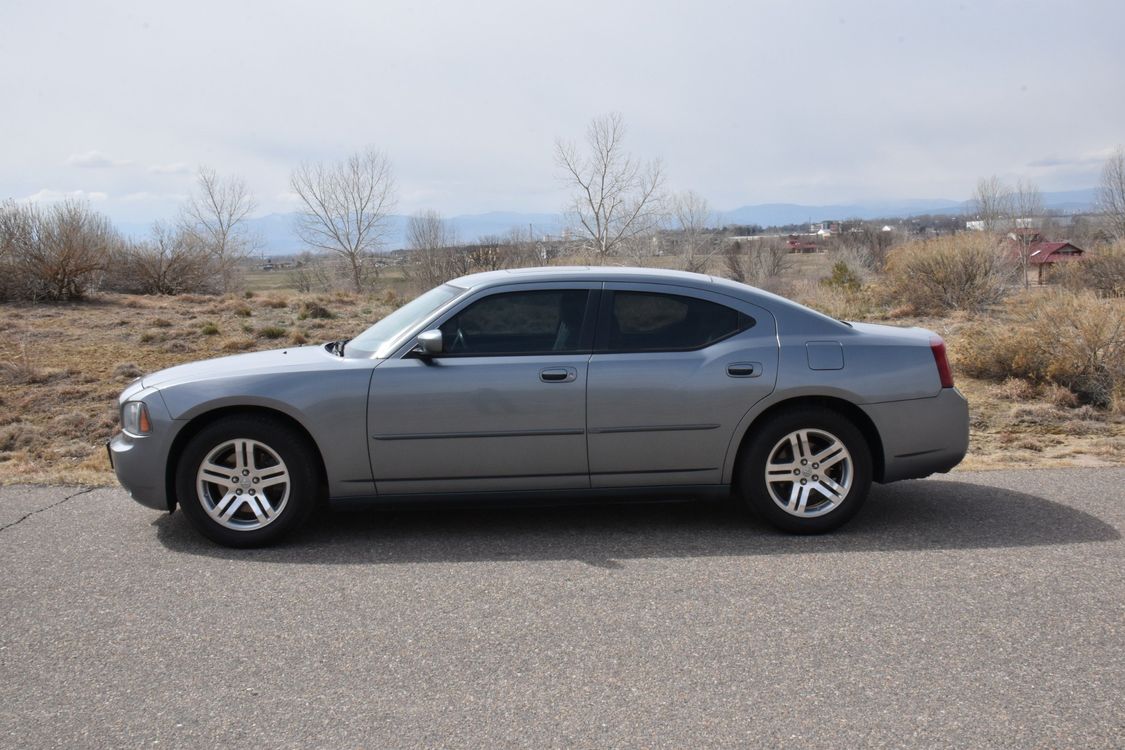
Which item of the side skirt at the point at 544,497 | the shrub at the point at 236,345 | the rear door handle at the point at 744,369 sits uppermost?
the rear door handle at the point at 744,369

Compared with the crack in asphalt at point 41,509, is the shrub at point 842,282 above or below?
above

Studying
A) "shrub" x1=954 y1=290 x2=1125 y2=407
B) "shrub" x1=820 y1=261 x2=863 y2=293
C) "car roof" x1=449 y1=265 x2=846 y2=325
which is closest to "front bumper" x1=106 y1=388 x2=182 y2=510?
"car roof" x1=449 y1=265 x2=846 y2=325

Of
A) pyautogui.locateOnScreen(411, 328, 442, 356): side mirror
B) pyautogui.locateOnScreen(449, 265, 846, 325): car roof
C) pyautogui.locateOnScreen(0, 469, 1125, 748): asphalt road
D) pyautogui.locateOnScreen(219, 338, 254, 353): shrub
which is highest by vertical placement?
pyautogui.locateOnScreen(449, 265, 846, 325): car roof

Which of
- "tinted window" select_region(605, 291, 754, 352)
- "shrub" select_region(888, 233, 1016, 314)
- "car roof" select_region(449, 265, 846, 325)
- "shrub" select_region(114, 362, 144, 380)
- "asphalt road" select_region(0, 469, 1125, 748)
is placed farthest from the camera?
"shrub" select_region(888, 233, 1016, 314)

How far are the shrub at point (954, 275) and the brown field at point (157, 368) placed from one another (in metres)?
0.98

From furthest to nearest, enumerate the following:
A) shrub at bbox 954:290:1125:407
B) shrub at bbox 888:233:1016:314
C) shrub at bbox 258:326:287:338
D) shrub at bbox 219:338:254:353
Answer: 1. shrub at bbox 888:233:1016:314
2. shrub at bbox 258:326:287:338
3. shrub at bbox 219:338:254:353
4. shrub at bbox 954:290:1125:407

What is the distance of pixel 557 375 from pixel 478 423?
0.51 metres

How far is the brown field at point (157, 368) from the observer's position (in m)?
8.10

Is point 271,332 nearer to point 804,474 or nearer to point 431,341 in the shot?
point 431,341

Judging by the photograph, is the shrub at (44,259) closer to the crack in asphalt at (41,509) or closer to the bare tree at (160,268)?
the bare tree at (160,268)

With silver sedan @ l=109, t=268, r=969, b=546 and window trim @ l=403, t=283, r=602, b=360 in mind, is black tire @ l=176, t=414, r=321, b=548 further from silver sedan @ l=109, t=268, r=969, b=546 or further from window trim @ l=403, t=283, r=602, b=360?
window trim @ l=403, t=283, r=602, b=360

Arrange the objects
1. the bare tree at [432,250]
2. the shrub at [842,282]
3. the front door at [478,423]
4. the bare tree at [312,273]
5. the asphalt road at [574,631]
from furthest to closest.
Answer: the bare tree at [312,273]
the bare tree at [432,250]
the shrub at [842,282]
the front door at [478,423]
the asphalt road at [574,631]

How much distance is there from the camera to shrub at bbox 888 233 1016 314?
20.4m

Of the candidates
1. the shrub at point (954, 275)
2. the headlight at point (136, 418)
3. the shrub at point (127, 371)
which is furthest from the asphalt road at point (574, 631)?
the shrub at point (954, 275)
